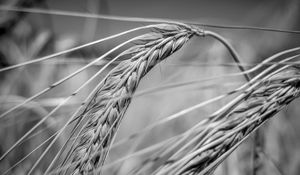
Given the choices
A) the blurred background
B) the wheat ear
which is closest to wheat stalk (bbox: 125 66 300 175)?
the wheat ear

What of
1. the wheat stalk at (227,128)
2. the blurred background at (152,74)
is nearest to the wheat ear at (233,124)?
the wheat stalk at (227,128)

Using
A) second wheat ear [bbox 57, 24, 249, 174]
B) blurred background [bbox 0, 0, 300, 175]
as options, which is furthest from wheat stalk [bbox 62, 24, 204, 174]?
blurred background [bbox 0, 0, 300, 175]

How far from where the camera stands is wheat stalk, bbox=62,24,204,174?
0.34 metres

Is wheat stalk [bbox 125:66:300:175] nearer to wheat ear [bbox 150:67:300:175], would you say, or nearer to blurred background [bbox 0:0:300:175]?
wheat ear [bbox 150:67:300:175]

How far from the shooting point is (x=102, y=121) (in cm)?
34

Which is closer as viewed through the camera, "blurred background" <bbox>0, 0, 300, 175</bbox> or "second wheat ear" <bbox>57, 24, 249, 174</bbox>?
"second wheat ear" <bbox>57, 24, 249, 174</bbox>

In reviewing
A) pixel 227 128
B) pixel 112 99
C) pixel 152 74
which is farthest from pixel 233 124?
pixel 152 74

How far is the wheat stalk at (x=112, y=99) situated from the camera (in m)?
0.34

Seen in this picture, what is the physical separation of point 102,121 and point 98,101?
3cm

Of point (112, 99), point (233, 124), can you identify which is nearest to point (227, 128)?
point (233, 124)

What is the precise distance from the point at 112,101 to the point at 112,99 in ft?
0.05

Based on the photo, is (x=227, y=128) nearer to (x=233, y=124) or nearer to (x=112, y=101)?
(x=233, y=124)

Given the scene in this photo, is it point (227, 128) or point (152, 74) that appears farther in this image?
point (152, 74)

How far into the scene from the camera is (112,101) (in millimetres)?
341
